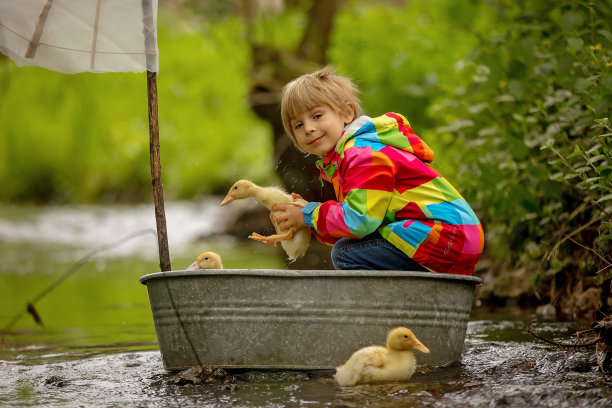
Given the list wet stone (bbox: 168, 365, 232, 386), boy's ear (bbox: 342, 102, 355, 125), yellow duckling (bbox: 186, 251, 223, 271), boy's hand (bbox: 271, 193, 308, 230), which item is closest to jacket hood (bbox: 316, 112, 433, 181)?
boy's ear (bbox: 342, 102, 355, 125)

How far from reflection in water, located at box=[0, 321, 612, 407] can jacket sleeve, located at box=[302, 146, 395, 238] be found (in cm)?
61

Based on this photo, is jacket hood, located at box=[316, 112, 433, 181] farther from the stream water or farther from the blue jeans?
the stream water

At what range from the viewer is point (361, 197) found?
3.33 meters

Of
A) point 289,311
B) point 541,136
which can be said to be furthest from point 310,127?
point 541,136

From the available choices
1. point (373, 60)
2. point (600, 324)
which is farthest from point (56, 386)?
point (373, 60)

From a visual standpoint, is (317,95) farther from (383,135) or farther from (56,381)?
(56,381)

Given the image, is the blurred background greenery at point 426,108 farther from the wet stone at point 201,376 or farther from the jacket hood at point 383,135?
the wet stone at point 201,376

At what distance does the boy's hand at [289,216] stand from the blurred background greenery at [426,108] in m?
1.20

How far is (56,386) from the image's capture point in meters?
3.29

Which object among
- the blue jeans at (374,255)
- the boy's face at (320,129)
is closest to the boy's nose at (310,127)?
Result: the boy's face at (320,129)

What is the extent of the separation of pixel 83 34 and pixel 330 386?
6.10 feet

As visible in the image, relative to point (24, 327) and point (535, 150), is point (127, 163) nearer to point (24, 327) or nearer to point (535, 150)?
point (24, 327)

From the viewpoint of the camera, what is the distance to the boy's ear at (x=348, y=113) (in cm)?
378

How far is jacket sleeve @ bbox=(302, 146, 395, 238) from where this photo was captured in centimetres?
334
